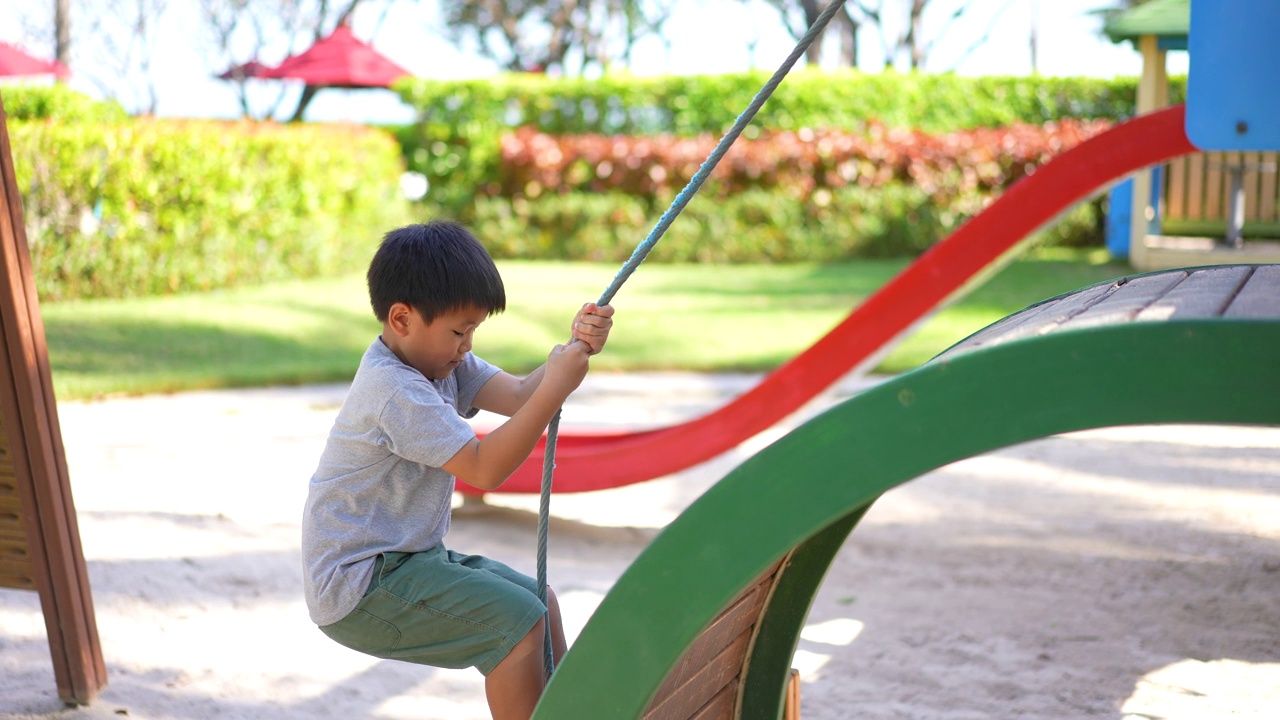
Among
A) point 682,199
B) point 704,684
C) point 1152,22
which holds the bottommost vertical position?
point 704,684

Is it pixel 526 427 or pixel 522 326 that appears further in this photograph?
pixel 522 326

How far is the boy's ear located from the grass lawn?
186 inches

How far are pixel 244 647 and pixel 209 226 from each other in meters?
8.20

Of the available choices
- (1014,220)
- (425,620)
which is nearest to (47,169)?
(1014,220)

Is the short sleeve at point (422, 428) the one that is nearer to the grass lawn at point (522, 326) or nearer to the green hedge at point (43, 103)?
the grass lawn at point (522, 326)

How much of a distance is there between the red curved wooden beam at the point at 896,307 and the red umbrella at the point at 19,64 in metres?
13.7

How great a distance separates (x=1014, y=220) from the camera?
4.27 metres

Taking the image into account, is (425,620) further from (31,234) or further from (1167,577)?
(31,234)

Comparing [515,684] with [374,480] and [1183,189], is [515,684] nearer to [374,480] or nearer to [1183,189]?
[374,480]

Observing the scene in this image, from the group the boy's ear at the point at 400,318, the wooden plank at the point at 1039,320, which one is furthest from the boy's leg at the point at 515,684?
the wooden plank at the point at 1039,320

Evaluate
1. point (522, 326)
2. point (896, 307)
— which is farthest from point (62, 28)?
point (896, 307)

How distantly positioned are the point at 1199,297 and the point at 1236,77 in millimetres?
1253

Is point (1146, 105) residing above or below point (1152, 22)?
below

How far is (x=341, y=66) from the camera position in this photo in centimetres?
2152
